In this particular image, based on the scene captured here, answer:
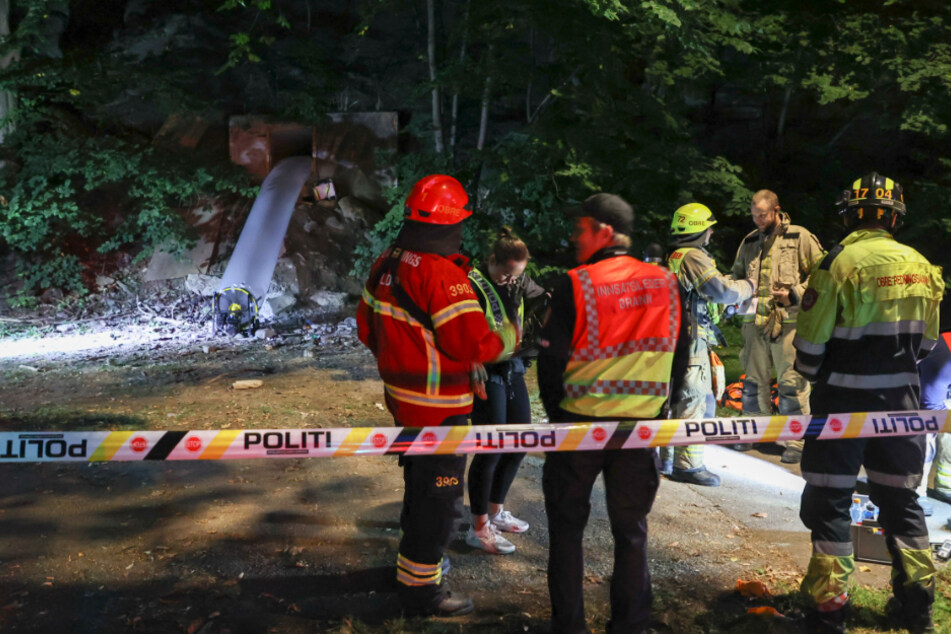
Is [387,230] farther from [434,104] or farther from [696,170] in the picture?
[696,170]

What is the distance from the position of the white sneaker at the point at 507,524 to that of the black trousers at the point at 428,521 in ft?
3.30

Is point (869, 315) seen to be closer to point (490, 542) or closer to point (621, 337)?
point (621, 337)

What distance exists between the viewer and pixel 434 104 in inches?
529

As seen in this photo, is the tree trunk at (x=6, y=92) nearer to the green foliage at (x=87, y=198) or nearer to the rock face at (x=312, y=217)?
the green foliage at (x=87, y=198)

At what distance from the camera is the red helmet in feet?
10.8

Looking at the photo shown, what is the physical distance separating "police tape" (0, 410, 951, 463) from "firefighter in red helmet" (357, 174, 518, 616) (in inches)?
6.5

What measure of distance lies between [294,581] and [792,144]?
49.0 ft

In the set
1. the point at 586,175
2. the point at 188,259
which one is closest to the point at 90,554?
the point at 586,175

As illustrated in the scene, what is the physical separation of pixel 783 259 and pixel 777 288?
0.95 feet

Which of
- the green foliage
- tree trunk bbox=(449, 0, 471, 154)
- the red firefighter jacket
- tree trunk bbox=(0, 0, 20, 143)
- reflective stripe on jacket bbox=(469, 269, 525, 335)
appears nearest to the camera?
the red firefighter jacket

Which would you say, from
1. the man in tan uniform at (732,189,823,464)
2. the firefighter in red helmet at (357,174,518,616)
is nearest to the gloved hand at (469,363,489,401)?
the firefighter in red helmet at (357,174,518,616)

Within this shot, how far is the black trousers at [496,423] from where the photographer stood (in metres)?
4.14

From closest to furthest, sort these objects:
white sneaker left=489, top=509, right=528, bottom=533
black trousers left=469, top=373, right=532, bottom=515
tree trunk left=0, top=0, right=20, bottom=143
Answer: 1. black trousers left=469, top=373, right=532, bottom=515
2. white sneaker left=489, top=509, right=528, bottom=533
3. tree trunk left=0, top=0, right=20, bottom=143

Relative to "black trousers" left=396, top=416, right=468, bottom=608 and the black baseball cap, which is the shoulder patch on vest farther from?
"black trousers" left=396, top=416, right=468, bottom=608
